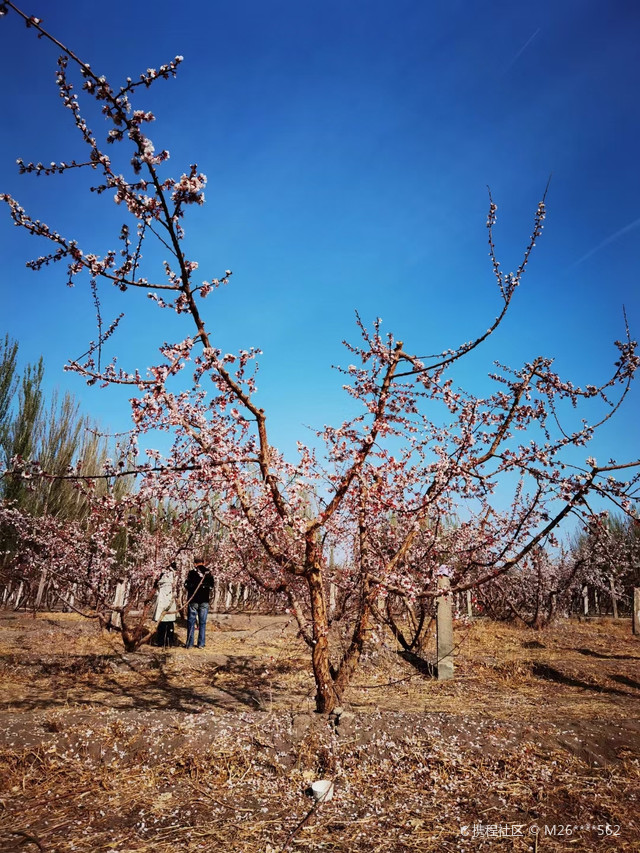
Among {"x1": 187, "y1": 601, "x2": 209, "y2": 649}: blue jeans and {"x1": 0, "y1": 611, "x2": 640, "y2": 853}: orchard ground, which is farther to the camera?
{"x1": 187, "y1": 601, "x2": 209, "y2": 649}: blue jeans

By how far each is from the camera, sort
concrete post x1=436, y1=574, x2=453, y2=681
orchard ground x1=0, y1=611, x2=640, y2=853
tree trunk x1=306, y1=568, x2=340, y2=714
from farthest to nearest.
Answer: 1. concrete post x1=436, y1=574, x2=453, y2=681
2. tree trunk x1=306, y1=568, x2=340, y2=714
3. orchard ground x1=0, y1=611, x2=640, y2=853

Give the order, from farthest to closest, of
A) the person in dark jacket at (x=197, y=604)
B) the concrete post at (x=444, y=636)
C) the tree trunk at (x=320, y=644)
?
the person in dark jacket at (x=197, y=604) → the concrete post at (x=444, y=636) → the tree trunk at (x=320, y=644)

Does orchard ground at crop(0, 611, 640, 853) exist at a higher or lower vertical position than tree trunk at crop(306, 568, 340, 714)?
lower

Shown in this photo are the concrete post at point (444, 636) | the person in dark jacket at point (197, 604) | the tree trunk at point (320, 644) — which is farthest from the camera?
the person in dark jacket at point (197, 604)

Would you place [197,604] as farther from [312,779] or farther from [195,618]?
[312,779]

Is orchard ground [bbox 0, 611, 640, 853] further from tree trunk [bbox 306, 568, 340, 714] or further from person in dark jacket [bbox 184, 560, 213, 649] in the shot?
person in dark jacket [bbox 184, 560, 213, 649]

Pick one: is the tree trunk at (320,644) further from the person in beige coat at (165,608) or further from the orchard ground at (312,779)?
the person in beige coat at (165,608)

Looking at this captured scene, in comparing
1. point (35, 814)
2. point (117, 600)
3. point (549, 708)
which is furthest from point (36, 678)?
point (117, 600)

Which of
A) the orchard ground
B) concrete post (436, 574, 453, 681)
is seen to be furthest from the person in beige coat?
concrete post (436, 574, 453, 681)

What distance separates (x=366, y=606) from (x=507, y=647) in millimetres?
8680

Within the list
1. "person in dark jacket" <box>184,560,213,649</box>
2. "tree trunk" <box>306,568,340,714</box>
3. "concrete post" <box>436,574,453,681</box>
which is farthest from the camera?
"person in dark jacket" <box>184,560,213,649</box>

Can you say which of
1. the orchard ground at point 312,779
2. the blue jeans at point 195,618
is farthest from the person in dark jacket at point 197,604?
the orchard ground at point 312,779

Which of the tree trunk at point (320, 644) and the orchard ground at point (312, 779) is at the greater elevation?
the tree trunk at point (320, 644)

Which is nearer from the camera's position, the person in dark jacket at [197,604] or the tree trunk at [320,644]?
the tree trunk at [320,644]
